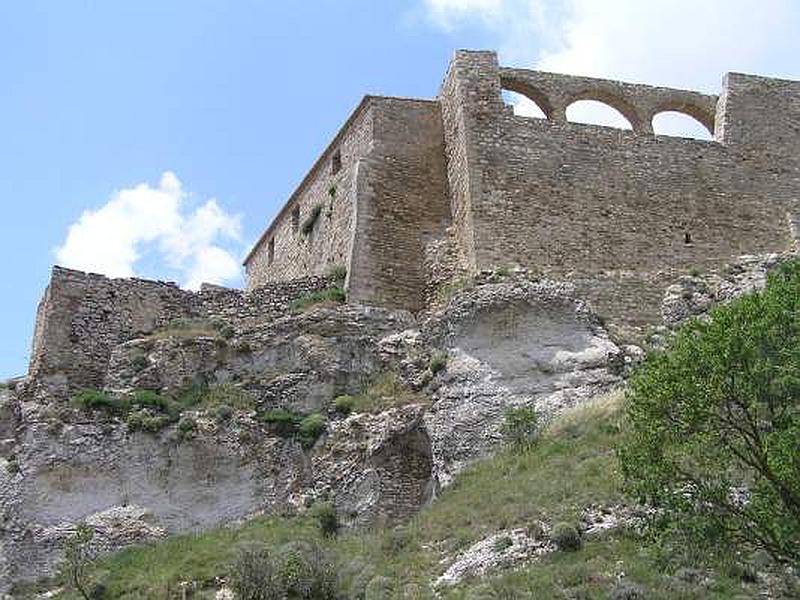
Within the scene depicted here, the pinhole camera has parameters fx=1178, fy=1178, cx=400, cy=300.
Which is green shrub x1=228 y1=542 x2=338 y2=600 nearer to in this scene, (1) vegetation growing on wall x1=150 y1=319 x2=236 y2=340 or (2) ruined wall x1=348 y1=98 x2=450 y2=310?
(1) vegetation growing on wall x1=150 y1=319 x2=236 y2=340

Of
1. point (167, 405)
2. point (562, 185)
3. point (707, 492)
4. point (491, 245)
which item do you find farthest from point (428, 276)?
point (707, 492)

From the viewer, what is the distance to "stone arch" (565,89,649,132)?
30359mm

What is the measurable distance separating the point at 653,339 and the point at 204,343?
948cm

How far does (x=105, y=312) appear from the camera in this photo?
84.4 ft

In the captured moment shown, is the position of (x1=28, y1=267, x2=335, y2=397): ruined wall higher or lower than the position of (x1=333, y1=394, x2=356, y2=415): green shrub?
higher

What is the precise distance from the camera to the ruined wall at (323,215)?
29.1m

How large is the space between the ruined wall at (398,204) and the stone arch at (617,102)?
380cm

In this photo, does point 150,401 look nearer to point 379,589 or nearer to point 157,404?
point 157,404

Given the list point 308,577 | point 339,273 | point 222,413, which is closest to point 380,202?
point 339,273

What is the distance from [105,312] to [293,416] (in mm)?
5187

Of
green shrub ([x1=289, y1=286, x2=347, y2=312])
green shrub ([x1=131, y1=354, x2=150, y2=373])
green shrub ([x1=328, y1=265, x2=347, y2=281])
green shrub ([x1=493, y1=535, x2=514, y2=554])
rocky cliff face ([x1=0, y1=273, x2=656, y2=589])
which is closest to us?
green shrub ([x1=493, y1=535, x2=514, y2=554])

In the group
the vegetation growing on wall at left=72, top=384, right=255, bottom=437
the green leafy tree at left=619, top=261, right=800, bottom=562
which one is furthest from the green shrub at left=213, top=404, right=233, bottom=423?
the green leafy tree at left=619, top=261, right=800, bottom=562

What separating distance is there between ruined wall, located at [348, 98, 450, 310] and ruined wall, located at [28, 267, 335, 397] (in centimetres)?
123

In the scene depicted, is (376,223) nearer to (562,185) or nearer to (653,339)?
(562,185)
